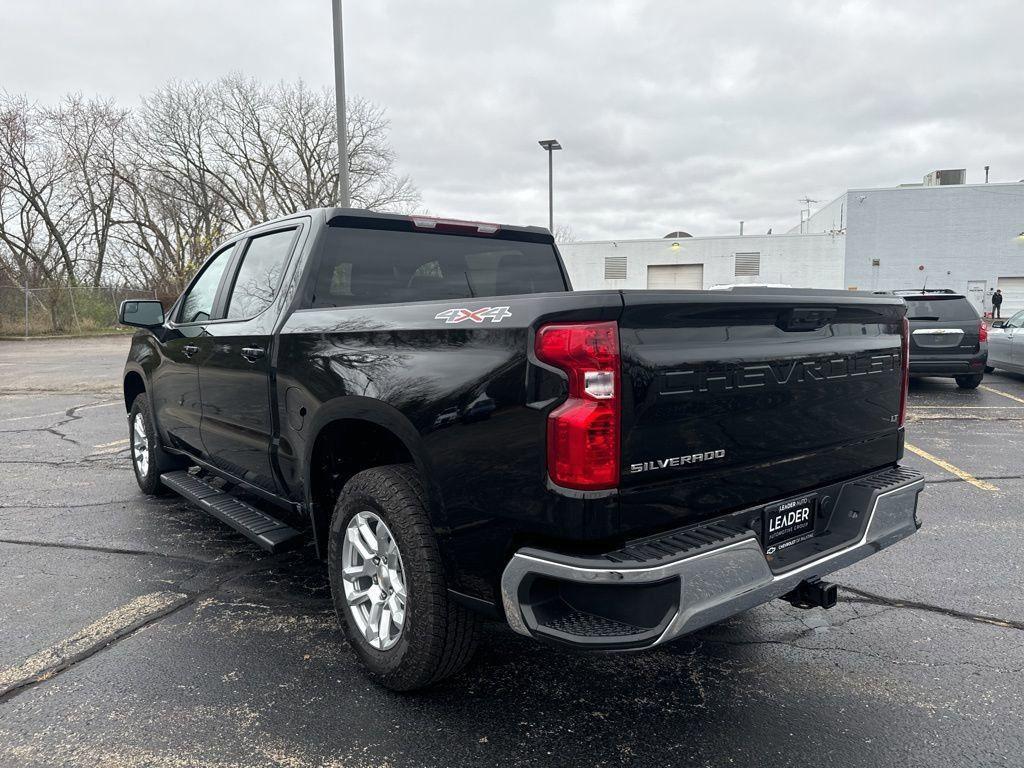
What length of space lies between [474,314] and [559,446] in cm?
55

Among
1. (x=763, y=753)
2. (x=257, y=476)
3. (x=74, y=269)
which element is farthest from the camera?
(x=74, y=269)

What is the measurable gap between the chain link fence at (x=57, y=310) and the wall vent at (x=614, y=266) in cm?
2394

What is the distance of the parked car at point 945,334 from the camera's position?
34.9ft

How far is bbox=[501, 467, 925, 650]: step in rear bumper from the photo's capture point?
2064mm

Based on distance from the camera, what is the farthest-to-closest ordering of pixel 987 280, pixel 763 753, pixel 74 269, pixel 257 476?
1. pixel 987 280
2. pixel 74 269
3. pixel 257 476
4. pixel 763 753

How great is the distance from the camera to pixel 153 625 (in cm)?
333

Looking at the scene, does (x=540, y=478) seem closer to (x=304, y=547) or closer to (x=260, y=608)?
(x=260, y=608)

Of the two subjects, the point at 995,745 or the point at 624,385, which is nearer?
the point at 624,385

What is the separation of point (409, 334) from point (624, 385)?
878mm

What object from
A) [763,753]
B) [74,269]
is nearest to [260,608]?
[763,753]

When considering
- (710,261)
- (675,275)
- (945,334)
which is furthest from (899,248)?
(945,334)

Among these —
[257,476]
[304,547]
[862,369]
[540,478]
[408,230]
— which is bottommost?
[304,547]

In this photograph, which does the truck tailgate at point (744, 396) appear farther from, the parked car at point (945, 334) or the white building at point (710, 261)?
the white building at point (710, 261)

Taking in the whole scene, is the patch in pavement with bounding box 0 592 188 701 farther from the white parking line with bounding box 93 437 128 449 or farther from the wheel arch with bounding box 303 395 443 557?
the white parking line with bounding box 93 437 128 449
